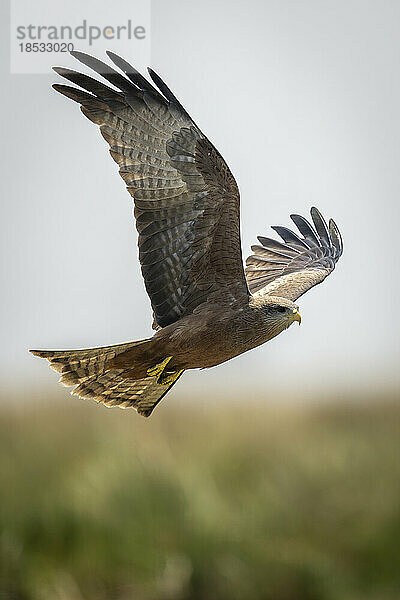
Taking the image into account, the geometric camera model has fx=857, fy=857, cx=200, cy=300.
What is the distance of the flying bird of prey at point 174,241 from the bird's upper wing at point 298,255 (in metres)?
1.16

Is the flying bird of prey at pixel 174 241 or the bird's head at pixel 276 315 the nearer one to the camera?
the flying bird of prey at pixel 174 241

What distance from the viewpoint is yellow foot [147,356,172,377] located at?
3479 millimetres

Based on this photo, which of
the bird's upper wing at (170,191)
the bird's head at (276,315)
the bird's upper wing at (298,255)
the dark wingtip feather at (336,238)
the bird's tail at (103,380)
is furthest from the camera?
the dark wingtip feather at (336,238)

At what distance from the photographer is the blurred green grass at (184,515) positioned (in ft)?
36.6

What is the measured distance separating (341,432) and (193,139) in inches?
448

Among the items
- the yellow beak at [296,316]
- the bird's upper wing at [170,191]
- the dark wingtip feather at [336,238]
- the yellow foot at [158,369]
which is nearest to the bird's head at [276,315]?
the yellow beak at [296,316]

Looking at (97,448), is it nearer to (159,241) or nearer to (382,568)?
(382,568)

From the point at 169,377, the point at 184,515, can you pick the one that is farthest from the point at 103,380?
the point at 184,515

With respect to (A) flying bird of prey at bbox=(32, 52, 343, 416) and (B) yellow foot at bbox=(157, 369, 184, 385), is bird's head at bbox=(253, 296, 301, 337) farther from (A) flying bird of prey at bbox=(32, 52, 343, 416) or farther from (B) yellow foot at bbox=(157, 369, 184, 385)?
(B) yellow foot at bbox=(157, 369, 184, 385)

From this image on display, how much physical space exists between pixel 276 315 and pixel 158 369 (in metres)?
0.53

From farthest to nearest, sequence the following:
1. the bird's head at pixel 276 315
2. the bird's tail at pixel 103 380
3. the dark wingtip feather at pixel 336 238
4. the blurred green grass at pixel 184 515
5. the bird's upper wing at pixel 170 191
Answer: the blurred green grass at pixel 184 515 → the dark wingtip feather at pixel 336 238 → the bird's tail at pixel 103 380 → the bird's head at pixel 276 315 → the bird's upper wing at pixel 170 191

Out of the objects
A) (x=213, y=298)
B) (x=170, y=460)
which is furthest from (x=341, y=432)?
(x=213, y=298)

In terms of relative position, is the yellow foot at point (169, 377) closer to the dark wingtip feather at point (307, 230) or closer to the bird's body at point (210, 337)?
the bird's body at point (210, 337)

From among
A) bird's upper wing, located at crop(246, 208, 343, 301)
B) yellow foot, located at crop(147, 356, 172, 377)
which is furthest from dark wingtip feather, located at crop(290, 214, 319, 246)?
yellow foot, located at crop(147, 356, 172, 377)
